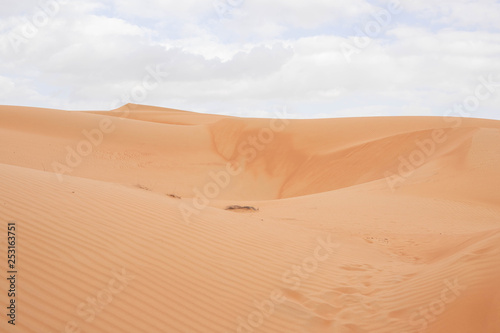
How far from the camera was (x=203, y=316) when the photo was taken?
4.48 m

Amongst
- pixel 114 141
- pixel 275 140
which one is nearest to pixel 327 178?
pixel 275 140

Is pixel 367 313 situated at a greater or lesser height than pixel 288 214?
lesser

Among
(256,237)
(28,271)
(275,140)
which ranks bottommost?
(28,271)

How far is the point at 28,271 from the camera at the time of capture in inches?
167

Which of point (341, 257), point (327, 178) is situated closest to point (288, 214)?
point (341, 257)

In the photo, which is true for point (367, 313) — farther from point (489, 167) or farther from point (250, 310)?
point (489, 167)

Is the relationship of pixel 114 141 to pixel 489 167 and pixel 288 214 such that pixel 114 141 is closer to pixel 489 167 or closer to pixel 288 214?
pixel 288 214

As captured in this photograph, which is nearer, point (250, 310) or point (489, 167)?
point (250, 310)

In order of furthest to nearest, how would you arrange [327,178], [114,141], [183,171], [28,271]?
[114,141] → [183,171] → [327,178] → [28,271]

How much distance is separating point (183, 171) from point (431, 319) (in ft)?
58.7

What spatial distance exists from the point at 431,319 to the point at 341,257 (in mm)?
2690

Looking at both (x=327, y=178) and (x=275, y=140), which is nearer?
(x=327, y=178)

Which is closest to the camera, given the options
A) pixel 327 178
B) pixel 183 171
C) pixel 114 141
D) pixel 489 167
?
pixel 489 167

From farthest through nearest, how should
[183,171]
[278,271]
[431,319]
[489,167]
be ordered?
[183,171], [489,167], [278,271], [431,319]
